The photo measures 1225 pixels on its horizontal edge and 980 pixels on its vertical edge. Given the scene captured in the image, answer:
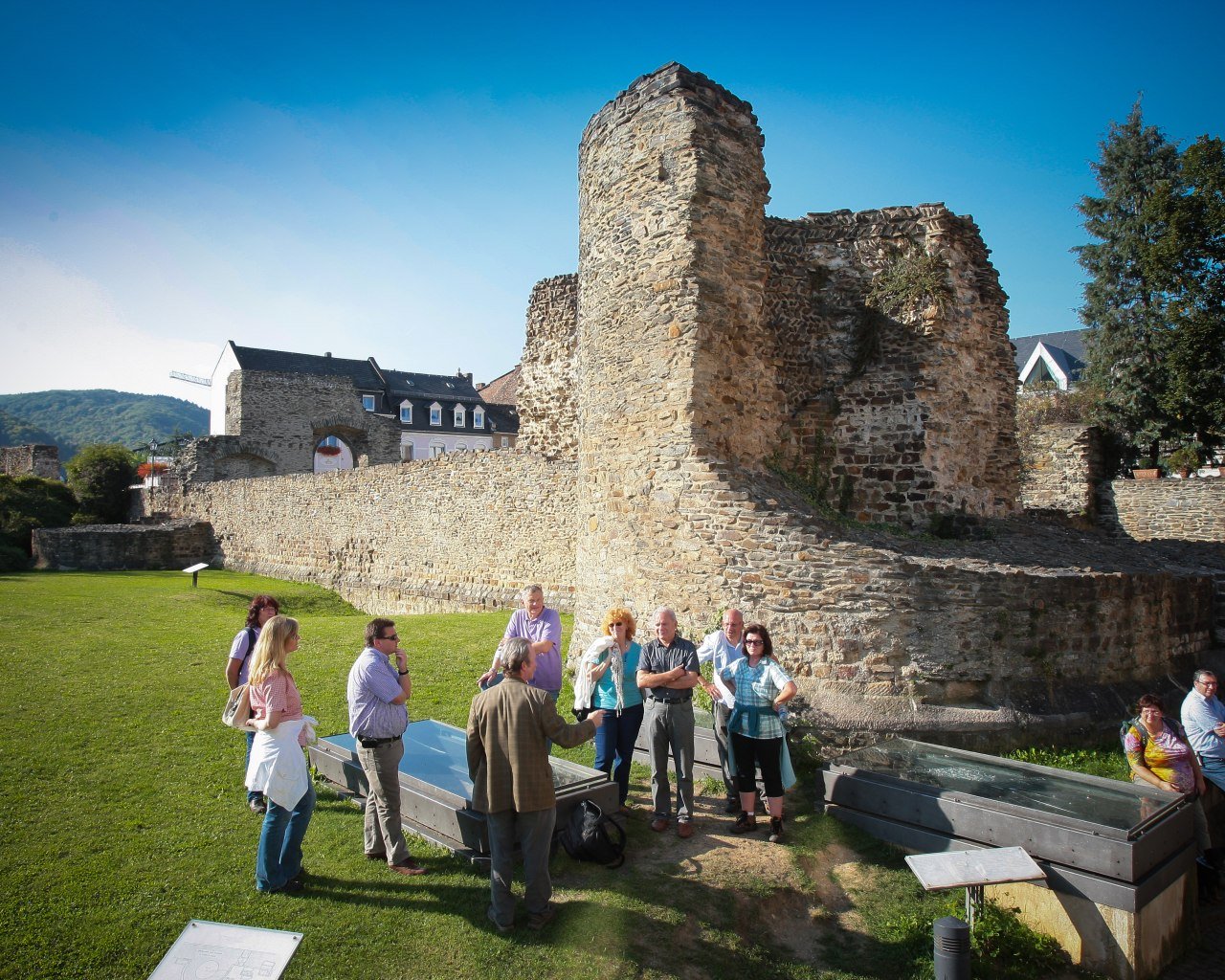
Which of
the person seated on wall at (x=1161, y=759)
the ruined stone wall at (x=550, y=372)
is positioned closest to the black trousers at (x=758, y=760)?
the person seated on wall at (x=1161, y=759)

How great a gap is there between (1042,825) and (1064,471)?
18.0 m

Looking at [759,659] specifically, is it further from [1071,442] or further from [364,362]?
[364,362]

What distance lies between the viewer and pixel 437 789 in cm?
580

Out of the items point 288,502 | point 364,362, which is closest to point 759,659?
point 288,502

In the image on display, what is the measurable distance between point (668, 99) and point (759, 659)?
6.99m

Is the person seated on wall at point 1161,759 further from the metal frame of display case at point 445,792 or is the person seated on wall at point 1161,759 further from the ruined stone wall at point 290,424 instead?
the ruined stone wall at point 290,424

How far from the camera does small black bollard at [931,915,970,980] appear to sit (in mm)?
4395

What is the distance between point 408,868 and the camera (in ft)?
17.6

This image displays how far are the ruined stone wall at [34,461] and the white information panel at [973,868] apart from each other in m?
45.8

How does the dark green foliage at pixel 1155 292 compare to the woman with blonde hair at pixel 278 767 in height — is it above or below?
above

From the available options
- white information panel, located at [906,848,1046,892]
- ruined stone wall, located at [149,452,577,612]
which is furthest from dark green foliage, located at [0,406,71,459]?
white information panel, located at [906,848,1046,892]

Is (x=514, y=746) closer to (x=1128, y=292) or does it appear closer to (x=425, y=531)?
(x=425, y=531)

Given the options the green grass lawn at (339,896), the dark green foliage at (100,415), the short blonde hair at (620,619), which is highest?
the dark green foliage at (100,415)

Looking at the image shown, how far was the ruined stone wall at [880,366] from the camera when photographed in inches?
445
